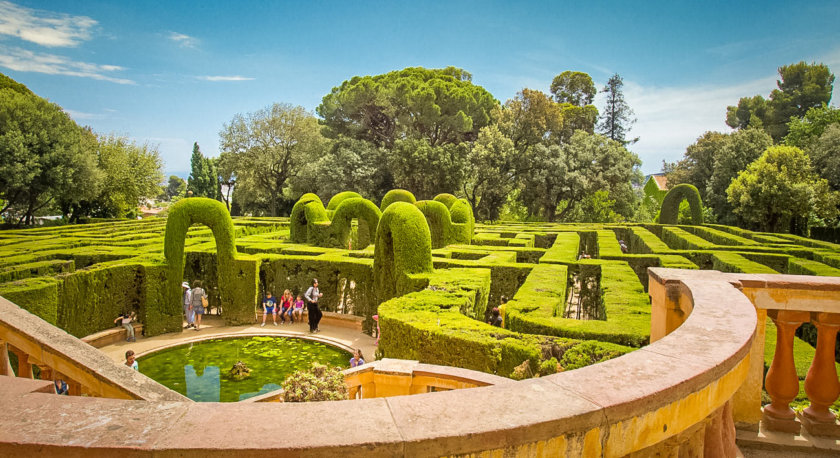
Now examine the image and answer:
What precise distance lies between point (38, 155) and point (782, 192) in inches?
1768

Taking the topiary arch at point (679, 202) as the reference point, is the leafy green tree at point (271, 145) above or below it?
above

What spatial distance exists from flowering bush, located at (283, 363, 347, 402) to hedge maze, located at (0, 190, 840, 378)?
2.28 metres

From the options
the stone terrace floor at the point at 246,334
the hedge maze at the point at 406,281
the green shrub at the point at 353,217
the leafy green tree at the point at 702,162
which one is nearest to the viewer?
the hedge maze at the point at 406,281

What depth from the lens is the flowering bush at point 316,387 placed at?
5.14 metres

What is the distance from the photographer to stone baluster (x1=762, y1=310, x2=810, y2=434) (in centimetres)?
327

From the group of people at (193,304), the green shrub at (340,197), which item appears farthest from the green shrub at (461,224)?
the group of people at (193,304)

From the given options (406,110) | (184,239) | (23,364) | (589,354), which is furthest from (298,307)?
(406,110)

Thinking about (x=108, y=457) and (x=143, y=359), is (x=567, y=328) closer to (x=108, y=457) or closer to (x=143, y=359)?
(x=108, y=457)

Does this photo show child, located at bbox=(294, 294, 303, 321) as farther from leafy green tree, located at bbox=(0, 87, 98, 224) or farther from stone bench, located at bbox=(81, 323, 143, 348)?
leafy green tree, located at bbox=(0, 87, 98, 224)

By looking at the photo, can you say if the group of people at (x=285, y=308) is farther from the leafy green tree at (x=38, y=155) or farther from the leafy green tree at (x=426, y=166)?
the leafy green tree at (x=426, y=166)

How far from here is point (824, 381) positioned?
322 cm

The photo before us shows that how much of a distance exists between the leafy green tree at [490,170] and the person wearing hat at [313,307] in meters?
27.5

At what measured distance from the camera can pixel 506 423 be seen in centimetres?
151

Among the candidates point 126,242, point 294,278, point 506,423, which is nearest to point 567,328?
point 506,423
